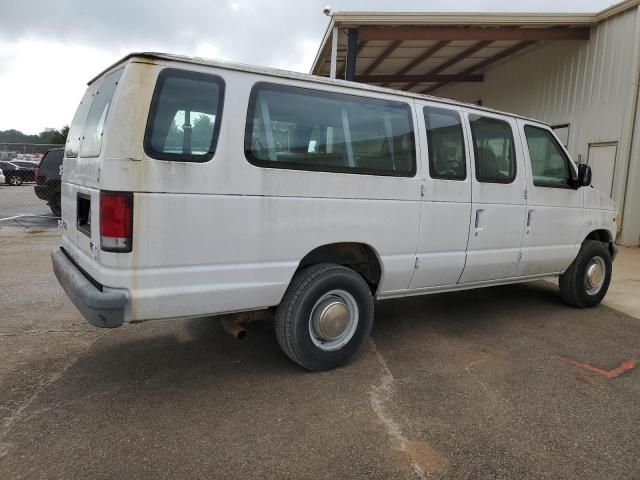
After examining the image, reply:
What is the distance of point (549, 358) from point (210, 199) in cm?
309

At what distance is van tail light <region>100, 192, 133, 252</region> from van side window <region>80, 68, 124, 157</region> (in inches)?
15.5

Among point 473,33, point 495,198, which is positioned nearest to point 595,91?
point 473,33

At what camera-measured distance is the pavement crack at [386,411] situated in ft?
8.76

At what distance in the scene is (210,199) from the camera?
9.93 ft

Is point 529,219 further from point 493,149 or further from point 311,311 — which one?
point 311,311

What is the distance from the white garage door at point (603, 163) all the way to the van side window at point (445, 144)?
738cm

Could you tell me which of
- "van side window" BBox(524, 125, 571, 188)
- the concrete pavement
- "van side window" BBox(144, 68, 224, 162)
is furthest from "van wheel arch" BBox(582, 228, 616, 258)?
"van side window" BBox(144, 68, 224, 162)

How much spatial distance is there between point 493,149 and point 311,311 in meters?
→ 2.39

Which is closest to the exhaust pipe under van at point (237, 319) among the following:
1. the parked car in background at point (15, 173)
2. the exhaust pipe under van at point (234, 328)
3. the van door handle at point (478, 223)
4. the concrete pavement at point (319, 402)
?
the exhaust pipe under van at point (234, 328)

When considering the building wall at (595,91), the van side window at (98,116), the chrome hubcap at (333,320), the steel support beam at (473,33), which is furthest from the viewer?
the steel support beam at (473,33)

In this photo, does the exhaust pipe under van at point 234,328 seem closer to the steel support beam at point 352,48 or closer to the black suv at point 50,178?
the steel support beam at point 352,48

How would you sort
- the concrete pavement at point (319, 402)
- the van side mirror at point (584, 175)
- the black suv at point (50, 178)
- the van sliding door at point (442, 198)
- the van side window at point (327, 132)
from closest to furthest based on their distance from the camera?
the concrete pavement at point (319, 402) < the van side window at point (327, 132) < the van sliding door at point (442, 198) < the van side mirror at point (584, 175) < the black suv at point (50, 178)

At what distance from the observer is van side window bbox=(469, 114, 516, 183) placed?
14.4 ft

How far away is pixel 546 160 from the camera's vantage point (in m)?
5.00
